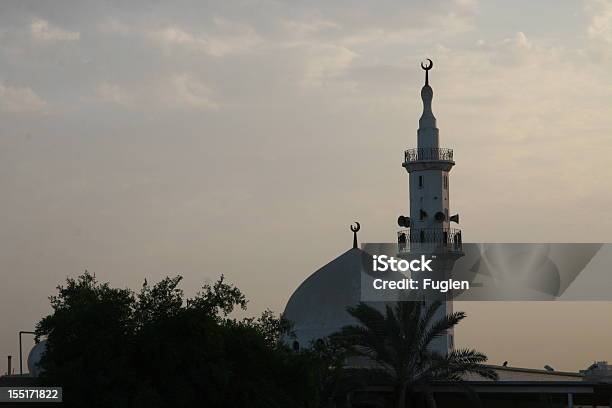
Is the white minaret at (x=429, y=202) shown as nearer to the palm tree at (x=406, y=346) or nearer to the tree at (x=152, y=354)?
the palm tree at (x=406, y=346)

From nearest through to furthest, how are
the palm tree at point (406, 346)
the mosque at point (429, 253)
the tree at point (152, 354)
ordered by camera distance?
the tree at point (152, 354)
the palm tree at point (406, 346)
the mosque at point (429, 253)

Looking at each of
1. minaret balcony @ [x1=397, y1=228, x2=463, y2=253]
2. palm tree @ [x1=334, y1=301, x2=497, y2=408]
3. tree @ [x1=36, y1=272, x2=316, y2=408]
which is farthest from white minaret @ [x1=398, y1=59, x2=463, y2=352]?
tree @ [x1=36, y1=272, x2=316, y2=408]

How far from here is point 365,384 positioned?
165 ft

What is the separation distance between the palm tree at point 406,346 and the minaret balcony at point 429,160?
58.5 ft

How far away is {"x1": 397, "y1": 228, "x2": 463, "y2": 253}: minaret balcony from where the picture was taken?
67125 mm

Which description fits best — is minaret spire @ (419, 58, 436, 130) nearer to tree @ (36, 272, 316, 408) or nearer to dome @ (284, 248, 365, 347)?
dome @ (284, 248, 365, 347)

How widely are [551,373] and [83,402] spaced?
34348 millimetres

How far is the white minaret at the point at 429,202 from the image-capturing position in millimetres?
67375

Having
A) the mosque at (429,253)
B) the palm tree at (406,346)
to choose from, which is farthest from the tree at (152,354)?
the mosque at (429,253)

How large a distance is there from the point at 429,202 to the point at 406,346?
1928 centimetres

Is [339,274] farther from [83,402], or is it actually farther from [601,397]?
[83,402]

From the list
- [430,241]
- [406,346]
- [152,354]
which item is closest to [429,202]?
[430,241]

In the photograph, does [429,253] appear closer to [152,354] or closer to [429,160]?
[429,160]

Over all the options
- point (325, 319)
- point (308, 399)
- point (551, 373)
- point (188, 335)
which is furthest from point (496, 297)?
point (188, 335)
